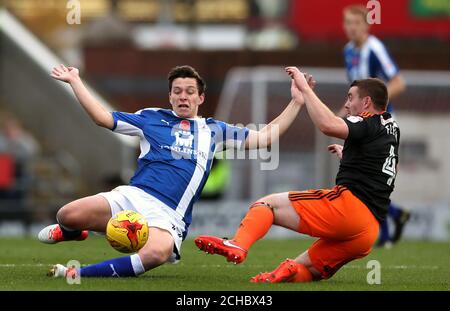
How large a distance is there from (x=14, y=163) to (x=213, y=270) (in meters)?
11.1

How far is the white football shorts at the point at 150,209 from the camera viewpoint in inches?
361

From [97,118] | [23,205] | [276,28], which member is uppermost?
[276,28]

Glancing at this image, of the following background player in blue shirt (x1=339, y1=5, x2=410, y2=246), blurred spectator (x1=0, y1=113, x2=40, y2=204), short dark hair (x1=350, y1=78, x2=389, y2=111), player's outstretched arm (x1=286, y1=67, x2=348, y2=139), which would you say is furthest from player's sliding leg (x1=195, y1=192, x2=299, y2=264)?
blurred spectator (x1=0, y1=113, x2=40, y2=204)

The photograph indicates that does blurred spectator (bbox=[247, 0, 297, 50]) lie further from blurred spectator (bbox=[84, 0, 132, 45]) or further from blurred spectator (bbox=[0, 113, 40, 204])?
blurred spectator (bbox=[0, 113, 40, 204])

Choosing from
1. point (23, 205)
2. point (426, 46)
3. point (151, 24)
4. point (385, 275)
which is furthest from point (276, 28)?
point (385, 275)

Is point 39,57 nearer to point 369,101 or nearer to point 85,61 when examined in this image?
point 85,61

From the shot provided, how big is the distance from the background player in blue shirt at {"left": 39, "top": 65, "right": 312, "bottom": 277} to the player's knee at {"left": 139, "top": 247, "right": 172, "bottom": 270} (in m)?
0.01

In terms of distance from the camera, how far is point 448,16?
2877 cm

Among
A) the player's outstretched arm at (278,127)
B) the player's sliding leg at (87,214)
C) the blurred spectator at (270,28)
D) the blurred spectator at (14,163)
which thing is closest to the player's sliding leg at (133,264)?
the player's sliding leg at (87,214)

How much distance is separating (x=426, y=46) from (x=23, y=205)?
1120 centimetres

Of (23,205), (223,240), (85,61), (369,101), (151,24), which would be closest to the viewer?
(223,240)

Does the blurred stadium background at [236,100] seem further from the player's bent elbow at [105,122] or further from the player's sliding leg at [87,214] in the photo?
the player's sliding leg at [87,214]

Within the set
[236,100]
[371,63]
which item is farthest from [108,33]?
[371,63]

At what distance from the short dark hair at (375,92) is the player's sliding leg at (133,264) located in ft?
6.18
